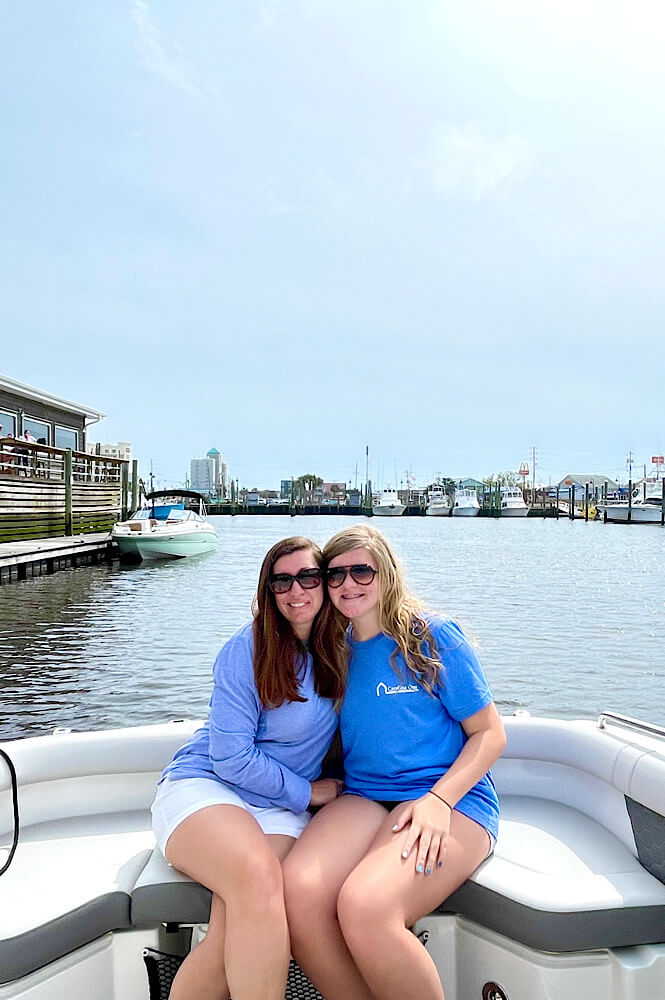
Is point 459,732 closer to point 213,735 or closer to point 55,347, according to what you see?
point 213,735

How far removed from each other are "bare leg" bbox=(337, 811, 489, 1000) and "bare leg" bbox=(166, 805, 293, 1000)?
0.56 ft

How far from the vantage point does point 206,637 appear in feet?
38.8

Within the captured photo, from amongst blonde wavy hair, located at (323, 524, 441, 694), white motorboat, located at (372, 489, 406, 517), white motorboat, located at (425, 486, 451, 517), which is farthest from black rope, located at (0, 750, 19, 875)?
white motorboat, located at (372, 489, 406, 517)

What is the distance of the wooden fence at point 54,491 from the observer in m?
19.2

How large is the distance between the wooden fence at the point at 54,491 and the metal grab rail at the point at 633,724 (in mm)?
17386

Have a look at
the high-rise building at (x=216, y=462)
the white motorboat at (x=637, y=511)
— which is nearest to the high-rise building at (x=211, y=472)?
the high-rise building at (x=216, y=462)

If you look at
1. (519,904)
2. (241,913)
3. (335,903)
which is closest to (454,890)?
(519,904)

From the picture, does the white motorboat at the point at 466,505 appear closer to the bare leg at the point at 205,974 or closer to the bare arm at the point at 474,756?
the bare arm at the point at 474,756

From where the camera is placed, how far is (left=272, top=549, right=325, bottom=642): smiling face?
229 cm

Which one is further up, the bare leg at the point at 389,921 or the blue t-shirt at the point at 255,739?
the blue t-shirt at the point at 255,739

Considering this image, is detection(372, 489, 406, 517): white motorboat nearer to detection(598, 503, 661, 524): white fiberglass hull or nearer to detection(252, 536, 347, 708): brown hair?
detection(598, 503, 661, 524): white fiberglass hull

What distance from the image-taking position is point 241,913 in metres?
1.81

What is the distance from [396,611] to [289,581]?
13.2 inches

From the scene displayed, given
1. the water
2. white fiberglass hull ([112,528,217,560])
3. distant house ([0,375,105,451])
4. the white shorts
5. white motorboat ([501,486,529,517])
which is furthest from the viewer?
white motorboat ([501,486,529,517])
